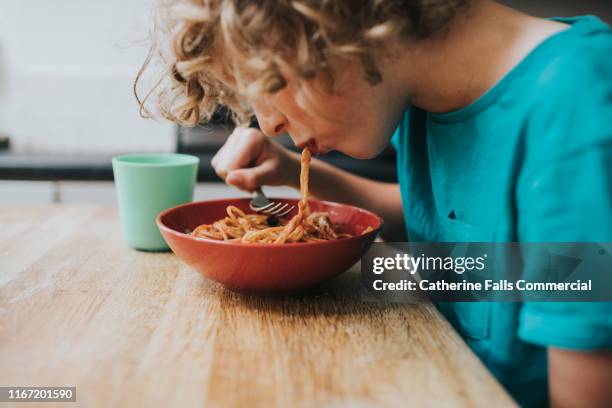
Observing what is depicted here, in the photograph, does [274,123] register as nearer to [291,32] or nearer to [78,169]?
[291,32]

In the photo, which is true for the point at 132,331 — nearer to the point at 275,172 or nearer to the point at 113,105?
the point at 275,172

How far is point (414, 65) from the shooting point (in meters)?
0.86

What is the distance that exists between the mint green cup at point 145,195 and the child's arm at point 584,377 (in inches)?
27.1

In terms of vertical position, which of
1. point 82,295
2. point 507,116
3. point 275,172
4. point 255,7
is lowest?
point 82,295

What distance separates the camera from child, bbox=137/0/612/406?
0.66m

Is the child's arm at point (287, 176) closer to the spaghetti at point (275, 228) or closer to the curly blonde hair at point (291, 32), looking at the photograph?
the spaghetti at point (275, 228)

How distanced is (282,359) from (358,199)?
0.70m

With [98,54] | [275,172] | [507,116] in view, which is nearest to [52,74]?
[98,54]

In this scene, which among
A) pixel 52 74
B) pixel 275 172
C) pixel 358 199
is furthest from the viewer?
pixel 52 74

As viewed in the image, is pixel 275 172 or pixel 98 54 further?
pixel 98 54

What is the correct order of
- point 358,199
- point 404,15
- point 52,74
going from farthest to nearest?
1. point 52,74
2. point 358,199
3. point 404,15

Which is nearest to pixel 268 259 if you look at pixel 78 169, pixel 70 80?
pixel 78 169

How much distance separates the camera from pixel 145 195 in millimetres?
1055

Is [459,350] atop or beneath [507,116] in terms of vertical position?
beneath
